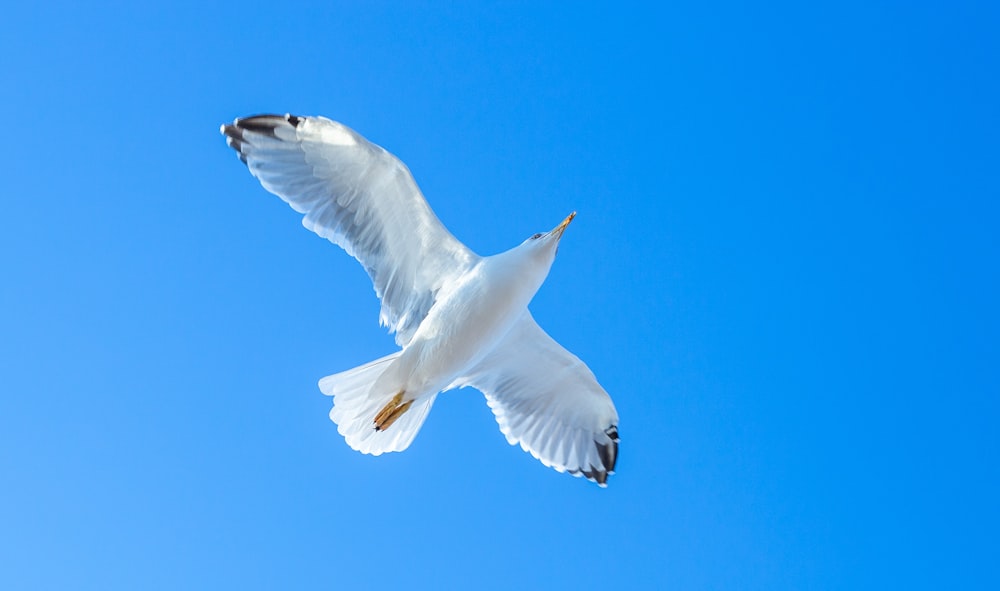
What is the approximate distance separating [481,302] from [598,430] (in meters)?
1.53

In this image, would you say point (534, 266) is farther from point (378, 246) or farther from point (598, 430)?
point (598, 430)

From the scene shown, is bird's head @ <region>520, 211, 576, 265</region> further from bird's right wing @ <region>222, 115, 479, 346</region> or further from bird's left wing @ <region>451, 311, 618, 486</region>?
bird's left wing @ <region>451, 311, 618, 486</region>

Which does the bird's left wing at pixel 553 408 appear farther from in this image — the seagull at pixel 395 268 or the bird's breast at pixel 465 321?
the bird's breast at pixel 465 321

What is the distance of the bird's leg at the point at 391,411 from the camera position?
5.73 metres

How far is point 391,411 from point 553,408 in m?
1.25

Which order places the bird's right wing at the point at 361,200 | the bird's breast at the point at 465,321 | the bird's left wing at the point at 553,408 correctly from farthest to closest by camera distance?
the bird's left wing at the point at 553,408 → the bird's right wing at the point at 361,200 → the bird's breast at the point at 465,321

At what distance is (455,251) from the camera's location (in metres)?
5.83

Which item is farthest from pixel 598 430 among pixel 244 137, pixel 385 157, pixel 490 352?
pixel 244 137

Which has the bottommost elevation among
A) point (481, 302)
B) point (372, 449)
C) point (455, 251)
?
point (372, 449)

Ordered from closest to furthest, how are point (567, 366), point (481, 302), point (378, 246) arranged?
point (481, 302), point (378, 246), point (567, 366)

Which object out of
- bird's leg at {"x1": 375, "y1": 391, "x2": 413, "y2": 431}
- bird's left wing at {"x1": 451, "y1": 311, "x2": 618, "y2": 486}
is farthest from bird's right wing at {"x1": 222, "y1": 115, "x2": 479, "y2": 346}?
bird's left wing at {"x1": 451, "y1": 311, "x2": 618, "y2": 486}

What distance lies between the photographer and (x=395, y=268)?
19.6 feet

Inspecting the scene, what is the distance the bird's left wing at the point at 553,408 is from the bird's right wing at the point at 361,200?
741mm

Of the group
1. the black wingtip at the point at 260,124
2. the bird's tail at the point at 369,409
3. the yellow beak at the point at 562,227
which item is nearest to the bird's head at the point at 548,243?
the yellow beak at the point at 562,227
